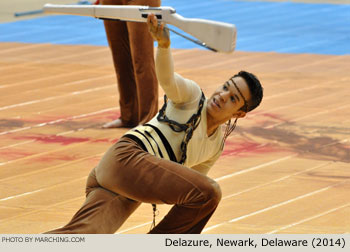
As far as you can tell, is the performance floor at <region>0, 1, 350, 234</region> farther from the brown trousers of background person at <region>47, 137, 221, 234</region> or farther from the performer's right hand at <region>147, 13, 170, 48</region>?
the performer's right hand at <region>147, 13, 170, 48</region>

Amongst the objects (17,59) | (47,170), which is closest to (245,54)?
(17,59)

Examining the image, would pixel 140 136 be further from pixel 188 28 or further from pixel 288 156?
pixel 288 156

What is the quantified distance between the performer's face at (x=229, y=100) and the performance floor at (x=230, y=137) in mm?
604

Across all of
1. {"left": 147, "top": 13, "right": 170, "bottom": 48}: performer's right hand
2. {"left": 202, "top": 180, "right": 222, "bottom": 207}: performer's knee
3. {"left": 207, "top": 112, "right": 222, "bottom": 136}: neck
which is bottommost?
{"left": 202, "top": 180, "right": 222, "bottom": 207}: performer's knee

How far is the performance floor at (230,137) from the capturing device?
142 inches

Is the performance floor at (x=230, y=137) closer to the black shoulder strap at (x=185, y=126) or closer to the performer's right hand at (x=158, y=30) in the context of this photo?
the black shoulder strap at (x=185, y=126)

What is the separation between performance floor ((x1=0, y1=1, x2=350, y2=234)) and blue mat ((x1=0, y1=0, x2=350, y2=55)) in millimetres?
58

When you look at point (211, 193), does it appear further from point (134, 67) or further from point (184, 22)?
point (134, 67)

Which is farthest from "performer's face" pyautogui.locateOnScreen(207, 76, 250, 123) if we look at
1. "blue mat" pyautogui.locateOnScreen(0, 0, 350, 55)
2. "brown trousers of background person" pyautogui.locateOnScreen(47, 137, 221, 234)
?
"blue mat" pyautogui.locateOnScreen(0, 0, 350, 55)

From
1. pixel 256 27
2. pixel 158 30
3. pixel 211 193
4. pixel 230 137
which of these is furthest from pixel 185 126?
pixel 256 27

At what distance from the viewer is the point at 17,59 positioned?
7.38 meters

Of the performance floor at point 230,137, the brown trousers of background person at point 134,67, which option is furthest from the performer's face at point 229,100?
the brown trousers of background person at point 134,67

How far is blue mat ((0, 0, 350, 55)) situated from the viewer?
7863 millimetres

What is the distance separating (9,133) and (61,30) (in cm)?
418
